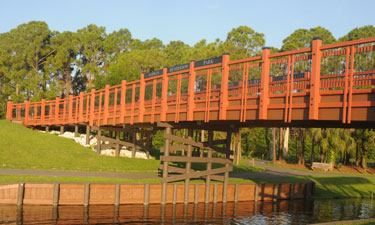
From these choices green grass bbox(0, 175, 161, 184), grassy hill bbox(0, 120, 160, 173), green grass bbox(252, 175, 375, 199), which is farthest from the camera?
green grass bbox(252, 175, 375, 199)

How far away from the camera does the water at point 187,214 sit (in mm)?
21453

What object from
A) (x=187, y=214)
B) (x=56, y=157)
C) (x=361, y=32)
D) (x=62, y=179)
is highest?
(x=361, y=32)

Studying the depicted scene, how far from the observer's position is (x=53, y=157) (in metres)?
37.5

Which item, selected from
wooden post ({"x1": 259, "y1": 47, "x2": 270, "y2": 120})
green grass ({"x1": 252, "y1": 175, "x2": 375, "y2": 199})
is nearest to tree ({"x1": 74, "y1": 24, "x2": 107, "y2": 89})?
green grass ({"x1": 252, "y1": 175, "x2": 375, "y2": 199})

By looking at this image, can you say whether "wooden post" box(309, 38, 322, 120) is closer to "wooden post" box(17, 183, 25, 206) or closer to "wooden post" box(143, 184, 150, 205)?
"wooden post" box(143, 184, 150, 205)

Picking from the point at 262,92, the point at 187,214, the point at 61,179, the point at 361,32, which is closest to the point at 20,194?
the point at 61,179

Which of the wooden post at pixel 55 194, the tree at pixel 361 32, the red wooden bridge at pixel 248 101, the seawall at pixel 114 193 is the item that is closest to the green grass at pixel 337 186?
the seawall at pixel 114 193

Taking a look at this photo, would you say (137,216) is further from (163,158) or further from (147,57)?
(147,57)

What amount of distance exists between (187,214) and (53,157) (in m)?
17.9

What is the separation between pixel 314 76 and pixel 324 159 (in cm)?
4780

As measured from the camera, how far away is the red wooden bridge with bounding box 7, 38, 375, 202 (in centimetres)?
1766

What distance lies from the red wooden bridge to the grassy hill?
10.4 ft

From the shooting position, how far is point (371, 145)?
56938 millimetres

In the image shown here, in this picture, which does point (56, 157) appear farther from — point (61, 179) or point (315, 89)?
point (315, 89)
